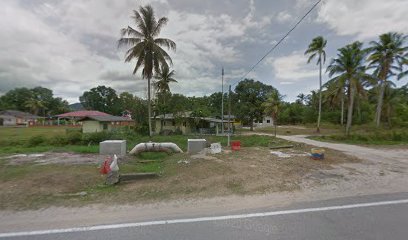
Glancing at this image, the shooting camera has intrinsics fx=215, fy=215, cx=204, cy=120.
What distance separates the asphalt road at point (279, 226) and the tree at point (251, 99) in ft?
113

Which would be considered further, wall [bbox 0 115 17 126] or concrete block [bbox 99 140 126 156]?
wall [bbox 0 115 17 126]

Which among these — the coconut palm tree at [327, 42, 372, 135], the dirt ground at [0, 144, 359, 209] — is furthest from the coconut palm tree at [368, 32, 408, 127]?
the dirt ground at [0, 144, 359, 209]

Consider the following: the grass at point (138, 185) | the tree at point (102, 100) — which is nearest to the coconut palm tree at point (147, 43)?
the grass at point (138, 185)

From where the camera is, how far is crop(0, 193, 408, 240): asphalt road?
127 inches

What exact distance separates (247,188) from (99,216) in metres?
3.40

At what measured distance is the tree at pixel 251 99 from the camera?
38.8 m

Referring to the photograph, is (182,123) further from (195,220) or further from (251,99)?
(195,220)

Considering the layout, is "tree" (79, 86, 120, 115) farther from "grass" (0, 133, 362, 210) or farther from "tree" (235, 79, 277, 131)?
"grass" (0, 133, 362, 210)

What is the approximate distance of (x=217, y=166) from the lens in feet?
25.8

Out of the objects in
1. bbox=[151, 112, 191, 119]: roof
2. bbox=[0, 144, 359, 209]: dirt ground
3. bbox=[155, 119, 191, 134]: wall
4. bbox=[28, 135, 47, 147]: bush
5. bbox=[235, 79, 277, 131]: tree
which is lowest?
bbox=[0, 144, 359, 209]: dirt ground

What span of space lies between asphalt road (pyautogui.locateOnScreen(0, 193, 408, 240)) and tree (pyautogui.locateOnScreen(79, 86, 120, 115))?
73.3 metres

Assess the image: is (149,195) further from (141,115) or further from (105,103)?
(105,103)

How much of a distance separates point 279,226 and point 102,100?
82.3 meters

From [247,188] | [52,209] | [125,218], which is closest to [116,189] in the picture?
[52,209]
